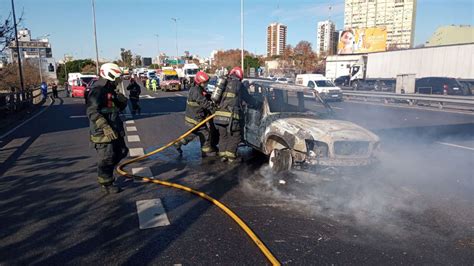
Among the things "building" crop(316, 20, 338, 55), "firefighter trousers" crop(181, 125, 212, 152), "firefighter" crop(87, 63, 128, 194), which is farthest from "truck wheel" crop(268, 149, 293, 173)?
"building" crop(316, 20, 338, 55)

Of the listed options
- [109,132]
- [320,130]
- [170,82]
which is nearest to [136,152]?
[109,132]

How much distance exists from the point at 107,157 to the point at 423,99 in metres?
18.2

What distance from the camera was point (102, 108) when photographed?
5.01 m

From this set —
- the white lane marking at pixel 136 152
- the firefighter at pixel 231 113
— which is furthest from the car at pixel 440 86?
the white lane marking at pixel 136 152

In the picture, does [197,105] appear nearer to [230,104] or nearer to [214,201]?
[230,104]

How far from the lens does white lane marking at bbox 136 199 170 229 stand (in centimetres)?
420

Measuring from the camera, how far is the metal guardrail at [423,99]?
1647cm

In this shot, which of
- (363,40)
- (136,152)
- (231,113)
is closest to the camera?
(231,113)

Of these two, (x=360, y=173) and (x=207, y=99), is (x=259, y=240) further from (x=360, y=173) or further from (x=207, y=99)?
(x=207, y=99)

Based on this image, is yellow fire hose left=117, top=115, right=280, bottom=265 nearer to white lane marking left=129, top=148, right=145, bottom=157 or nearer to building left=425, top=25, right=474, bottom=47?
white lane marking left=129, top=148, right=145, bottom=157

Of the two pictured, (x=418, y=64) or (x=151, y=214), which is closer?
(x=151, y=214)

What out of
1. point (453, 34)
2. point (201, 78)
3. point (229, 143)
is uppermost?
point (453, 34)

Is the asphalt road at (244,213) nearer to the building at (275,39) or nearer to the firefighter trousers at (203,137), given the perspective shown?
the firefighter trousers at (203,137)

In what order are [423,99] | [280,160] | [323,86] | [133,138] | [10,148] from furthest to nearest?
[323,86] → [423,99] → [133,138] → [10,148] → [280,160]
